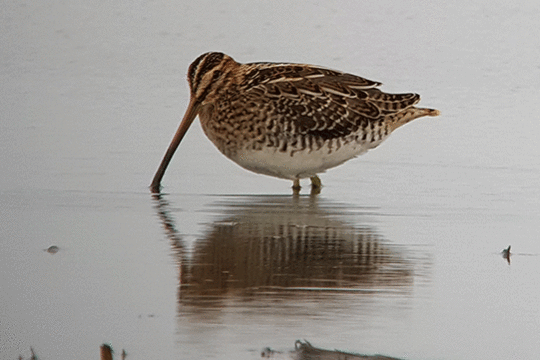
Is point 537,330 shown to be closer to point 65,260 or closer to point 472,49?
point 65,260

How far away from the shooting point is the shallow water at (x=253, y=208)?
15.8 ft

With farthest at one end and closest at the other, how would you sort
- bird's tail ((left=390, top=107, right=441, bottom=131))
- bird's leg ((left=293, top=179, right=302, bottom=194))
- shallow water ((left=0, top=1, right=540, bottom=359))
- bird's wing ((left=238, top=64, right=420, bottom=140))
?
bird's tail ((left=390, top=107, right=441, bottom=131)) → bird's leg ((left=293, top=179, right=302, bottom=194)) → bird's wing ((left=238, top=64, right=420, bottom=140)) → shallow water ((left=0, top=1, right=540, bottom=359))

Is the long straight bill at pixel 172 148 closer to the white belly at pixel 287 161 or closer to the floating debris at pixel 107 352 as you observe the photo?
the white belly at pixel 287 161

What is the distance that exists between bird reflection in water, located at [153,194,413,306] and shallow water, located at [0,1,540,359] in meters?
0.02

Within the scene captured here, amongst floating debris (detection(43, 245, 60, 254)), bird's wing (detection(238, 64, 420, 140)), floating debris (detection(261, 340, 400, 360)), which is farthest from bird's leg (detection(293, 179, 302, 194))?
floating debris (detection(261, 340, 400, 360))

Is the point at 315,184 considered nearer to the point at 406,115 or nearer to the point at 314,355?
the point at 406,115

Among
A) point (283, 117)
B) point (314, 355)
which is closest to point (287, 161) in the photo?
point (283, 117)

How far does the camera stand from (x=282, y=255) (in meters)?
6.03

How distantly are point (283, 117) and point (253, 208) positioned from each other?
33.9 inches

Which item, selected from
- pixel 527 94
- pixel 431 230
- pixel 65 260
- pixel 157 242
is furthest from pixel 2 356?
pixel 527 94

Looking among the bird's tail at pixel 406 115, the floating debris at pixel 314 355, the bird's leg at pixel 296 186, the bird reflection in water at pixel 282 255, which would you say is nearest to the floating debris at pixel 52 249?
the bird reflection in water at pixel 282 255

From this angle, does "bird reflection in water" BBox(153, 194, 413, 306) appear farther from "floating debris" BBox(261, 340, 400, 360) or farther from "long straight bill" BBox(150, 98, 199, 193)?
"floating debris" BBox(261, 340, 400, 360)

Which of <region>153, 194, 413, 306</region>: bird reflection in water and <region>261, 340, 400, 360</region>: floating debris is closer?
<region>261, 340, 400, 360</region>: floating debris

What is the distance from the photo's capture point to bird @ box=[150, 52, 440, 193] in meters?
7.75
